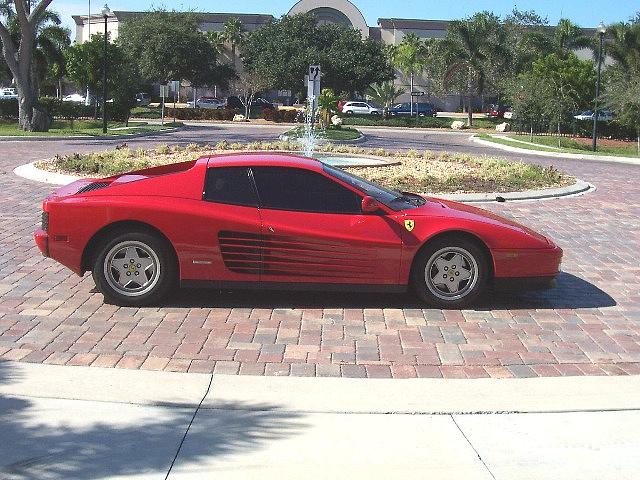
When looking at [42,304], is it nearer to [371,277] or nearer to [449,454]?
[371,277]

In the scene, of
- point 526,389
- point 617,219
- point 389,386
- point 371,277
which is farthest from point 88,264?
point 617,219

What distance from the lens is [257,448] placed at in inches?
176

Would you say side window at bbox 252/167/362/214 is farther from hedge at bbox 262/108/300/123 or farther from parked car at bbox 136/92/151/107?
parked car at bbox 136/92/151/107

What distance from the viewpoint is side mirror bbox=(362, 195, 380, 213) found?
23.5ft

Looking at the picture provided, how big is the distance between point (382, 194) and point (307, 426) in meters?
3.38

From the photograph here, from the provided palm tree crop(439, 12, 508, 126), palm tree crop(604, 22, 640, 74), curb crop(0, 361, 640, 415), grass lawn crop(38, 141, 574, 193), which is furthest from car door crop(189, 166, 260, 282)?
palm tree crop(439, 12, 508, 126)

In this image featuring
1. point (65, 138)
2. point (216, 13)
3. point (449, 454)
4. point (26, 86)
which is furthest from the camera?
point (216, 13)

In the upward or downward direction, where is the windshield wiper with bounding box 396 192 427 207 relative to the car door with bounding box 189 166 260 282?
upward

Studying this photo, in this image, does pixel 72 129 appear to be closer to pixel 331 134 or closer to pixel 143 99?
pixel 331 134

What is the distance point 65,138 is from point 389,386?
29020mm

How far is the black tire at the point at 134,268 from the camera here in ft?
23.4

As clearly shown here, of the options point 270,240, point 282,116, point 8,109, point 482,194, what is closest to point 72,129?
point 8,109

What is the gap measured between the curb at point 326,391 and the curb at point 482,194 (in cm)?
902

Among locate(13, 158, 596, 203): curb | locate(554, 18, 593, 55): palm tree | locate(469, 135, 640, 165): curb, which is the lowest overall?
locate(13, 158, 596, 203): curb
